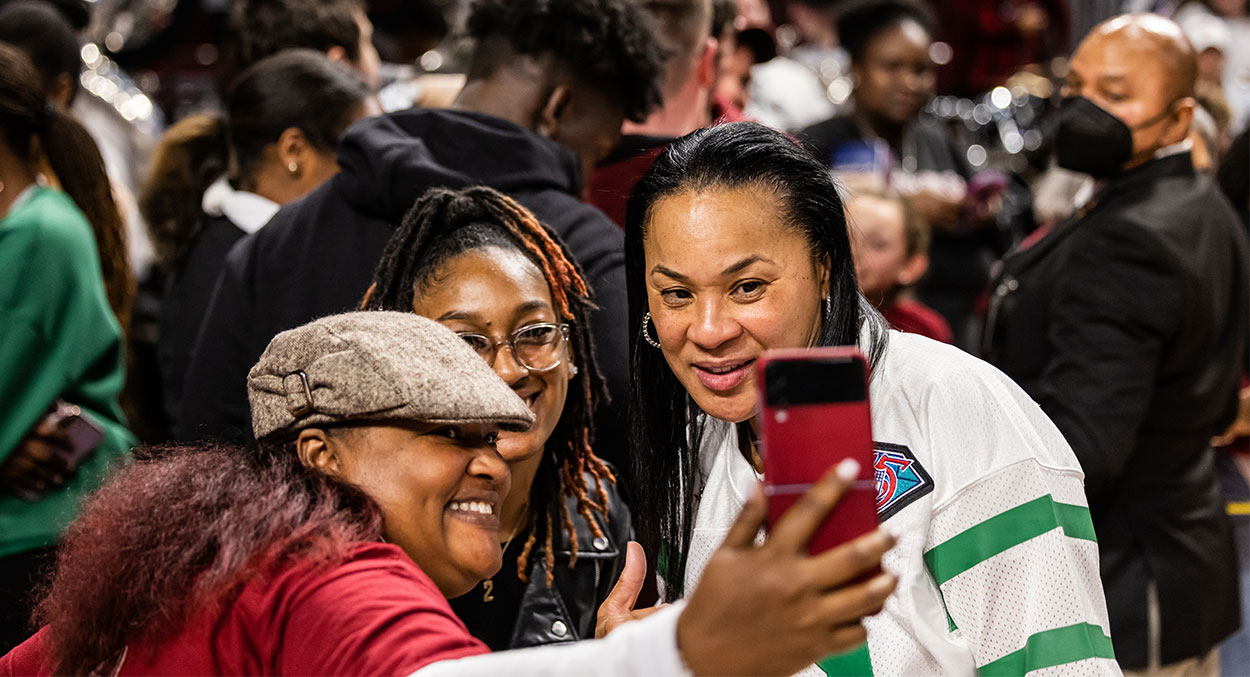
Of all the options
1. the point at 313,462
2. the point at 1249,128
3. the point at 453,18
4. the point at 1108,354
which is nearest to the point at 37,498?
the point at 313,462

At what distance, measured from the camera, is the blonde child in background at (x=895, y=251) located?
14.2 ft

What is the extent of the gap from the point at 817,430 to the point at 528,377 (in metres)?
1.09

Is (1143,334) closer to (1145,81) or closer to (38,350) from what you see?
(1145,81)

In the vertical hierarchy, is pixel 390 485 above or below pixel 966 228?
above

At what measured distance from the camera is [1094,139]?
314 centimetres

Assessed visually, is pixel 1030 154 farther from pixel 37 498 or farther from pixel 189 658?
pixel 189 658

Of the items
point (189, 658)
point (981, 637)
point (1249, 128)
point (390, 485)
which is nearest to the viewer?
point (189, 658)

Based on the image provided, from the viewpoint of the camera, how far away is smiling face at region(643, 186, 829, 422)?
1816 mm

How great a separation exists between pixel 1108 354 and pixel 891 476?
1371mm

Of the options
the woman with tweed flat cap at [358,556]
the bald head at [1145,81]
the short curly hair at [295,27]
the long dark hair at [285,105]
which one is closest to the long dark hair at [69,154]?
the long dark hair at [285,105]

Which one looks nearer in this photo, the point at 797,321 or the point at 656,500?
the point at 797,321

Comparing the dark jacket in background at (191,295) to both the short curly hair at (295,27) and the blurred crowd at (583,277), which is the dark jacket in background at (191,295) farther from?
the short curly hair at (295,27)

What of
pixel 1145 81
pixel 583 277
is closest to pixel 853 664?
pixel 583 277

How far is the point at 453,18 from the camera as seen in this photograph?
644 cm
